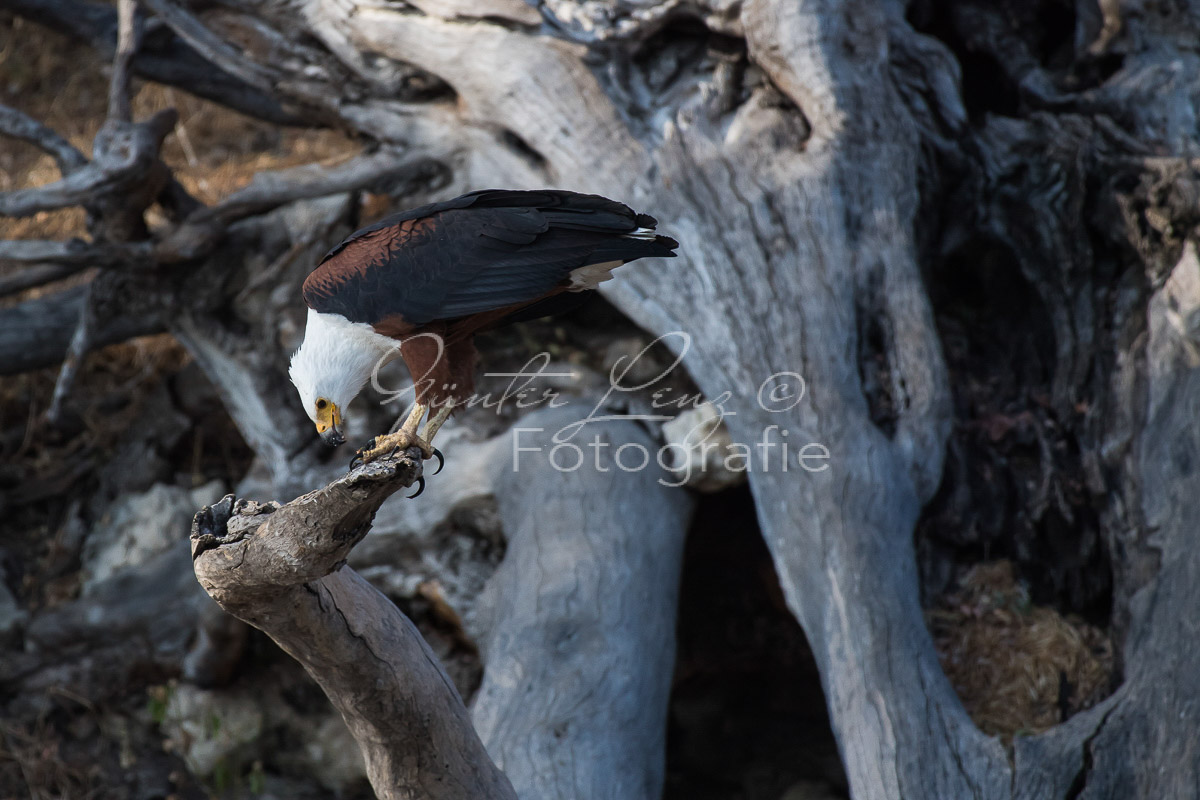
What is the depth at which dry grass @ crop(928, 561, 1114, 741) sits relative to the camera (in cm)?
325

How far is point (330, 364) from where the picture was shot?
2.57 meters

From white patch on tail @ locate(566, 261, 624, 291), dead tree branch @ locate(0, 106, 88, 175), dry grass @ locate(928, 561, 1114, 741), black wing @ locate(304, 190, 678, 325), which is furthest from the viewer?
dead tree branch @ locate(0, 106, 88, 175)

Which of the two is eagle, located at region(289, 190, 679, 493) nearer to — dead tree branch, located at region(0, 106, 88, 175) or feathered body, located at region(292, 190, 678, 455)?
feathered body, located at region(292, 190, 678, 455)

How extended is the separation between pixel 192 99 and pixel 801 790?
5834 millimetres

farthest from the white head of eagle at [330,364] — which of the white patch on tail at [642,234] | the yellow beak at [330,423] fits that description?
the white patch on tail at [642,234]

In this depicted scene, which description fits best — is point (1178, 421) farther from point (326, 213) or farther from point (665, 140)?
point (326, 213)

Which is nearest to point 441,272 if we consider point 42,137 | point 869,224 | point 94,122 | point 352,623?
point 352,623

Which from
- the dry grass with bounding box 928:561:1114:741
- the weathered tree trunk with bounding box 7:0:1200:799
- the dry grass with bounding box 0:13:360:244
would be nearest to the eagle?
the weathered tree trunk with bounding box 7:0:1200:799

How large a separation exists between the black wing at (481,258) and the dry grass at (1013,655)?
1.90m

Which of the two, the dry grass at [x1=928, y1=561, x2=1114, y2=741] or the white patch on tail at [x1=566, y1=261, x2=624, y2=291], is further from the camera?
the dry grass at [x1=928, y1=561, x2=1114, y2=741]

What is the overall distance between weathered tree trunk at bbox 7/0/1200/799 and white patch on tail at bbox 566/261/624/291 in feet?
3.59

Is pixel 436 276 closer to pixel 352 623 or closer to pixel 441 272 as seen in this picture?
pixel 441 272

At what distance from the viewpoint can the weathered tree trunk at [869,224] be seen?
9.89 ft

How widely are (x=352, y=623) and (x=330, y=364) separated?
2.45 feet
